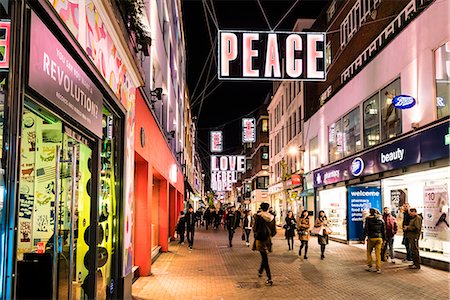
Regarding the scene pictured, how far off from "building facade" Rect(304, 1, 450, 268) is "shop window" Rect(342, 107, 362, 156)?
5 centimetres

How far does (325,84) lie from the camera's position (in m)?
31.6

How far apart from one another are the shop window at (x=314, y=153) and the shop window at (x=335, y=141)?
2.91m

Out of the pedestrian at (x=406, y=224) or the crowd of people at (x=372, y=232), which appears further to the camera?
the pedestrian at (x=406, y=224)

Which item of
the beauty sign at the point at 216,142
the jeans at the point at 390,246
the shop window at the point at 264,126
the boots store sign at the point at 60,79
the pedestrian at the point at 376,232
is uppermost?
the shop window at the point at 264,126

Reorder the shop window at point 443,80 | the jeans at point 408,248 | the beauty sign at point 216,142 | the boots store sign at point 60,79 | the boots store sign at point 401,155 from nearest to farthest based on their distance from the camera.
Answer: the boots store sign at point 60,79, the boots store sign at point 401,155, the shop window at point 443,80, the jeans at point 408,248, the beauty sign at point 216,142

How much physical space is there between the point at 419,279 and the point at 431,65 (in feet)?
20.8

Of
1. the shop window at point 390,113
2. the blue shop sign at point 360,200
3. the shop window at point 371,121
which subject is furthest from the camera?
the blue shop sign at point 360,200

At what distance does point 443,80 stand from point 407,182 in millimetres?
4763

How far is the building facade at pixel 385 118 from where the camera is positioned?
15.2 meters

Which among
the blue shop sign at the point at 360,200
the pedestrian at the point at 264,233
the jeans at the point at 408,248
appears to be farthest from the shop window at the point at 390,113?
the pedestrian at the point at 264,233

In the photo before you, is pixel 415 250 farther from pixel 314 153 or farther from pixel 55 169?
pixel 314 153

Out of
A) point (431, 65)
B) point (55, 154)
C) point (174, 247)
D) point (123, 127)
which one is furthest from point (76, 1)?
point (174, 247)

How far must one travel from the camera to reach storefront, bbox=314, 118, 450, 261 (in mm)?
14906

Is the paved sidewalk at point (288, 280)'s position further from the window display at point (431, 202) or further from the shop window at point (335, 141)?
the shop window at point (335, 141)
